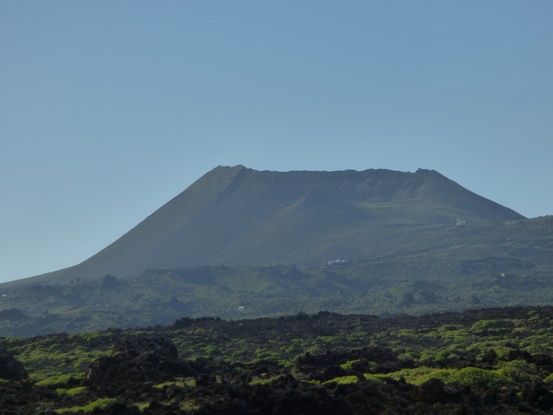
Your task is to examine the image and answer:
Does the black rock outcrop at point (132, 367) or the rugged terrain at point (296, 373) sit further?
the black rock outcrop at point (132, 367)

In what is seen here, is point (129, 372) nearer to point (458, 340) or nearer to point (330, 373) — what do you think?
point (330, 373)

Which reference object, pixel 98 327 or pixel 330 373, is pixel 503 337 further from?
pixel 98 327

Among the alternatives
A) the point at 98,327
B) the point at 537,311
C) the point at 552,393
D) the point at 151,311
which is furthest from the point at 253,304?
the point at 552,393

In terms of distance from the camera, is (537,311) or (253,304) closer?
(537,311)

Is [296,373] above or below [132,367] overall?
below

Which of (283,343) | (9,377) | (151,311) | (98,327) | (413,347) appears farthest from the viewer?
(151,311)

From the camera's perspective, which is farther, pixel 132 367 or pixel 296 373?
pixel 296 373

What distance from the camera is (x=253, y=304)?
183000 millimetres

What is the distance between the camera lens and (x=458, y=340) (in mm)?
56719

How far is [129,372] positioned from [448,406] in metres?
13.3

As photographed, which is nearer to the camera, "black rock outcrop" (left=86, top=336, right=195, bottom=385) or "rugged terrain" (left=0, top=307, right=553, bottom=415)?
"rugged terrain" (left=0, top=307, right=553, bottom=415)

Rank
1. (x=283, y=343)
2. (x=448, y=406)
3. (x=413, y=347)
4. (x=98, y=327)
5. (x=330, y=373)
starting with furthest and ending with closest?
(x=98, y=327)
(x=283, y=343)
(x=413, y=347)
(x=330, y=373)
(x=448, y=406)

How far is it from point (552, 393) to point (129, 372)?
50.0 ft

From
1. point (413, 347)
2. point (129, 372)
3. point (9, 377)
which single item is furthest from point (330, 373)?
point (413, 347)
